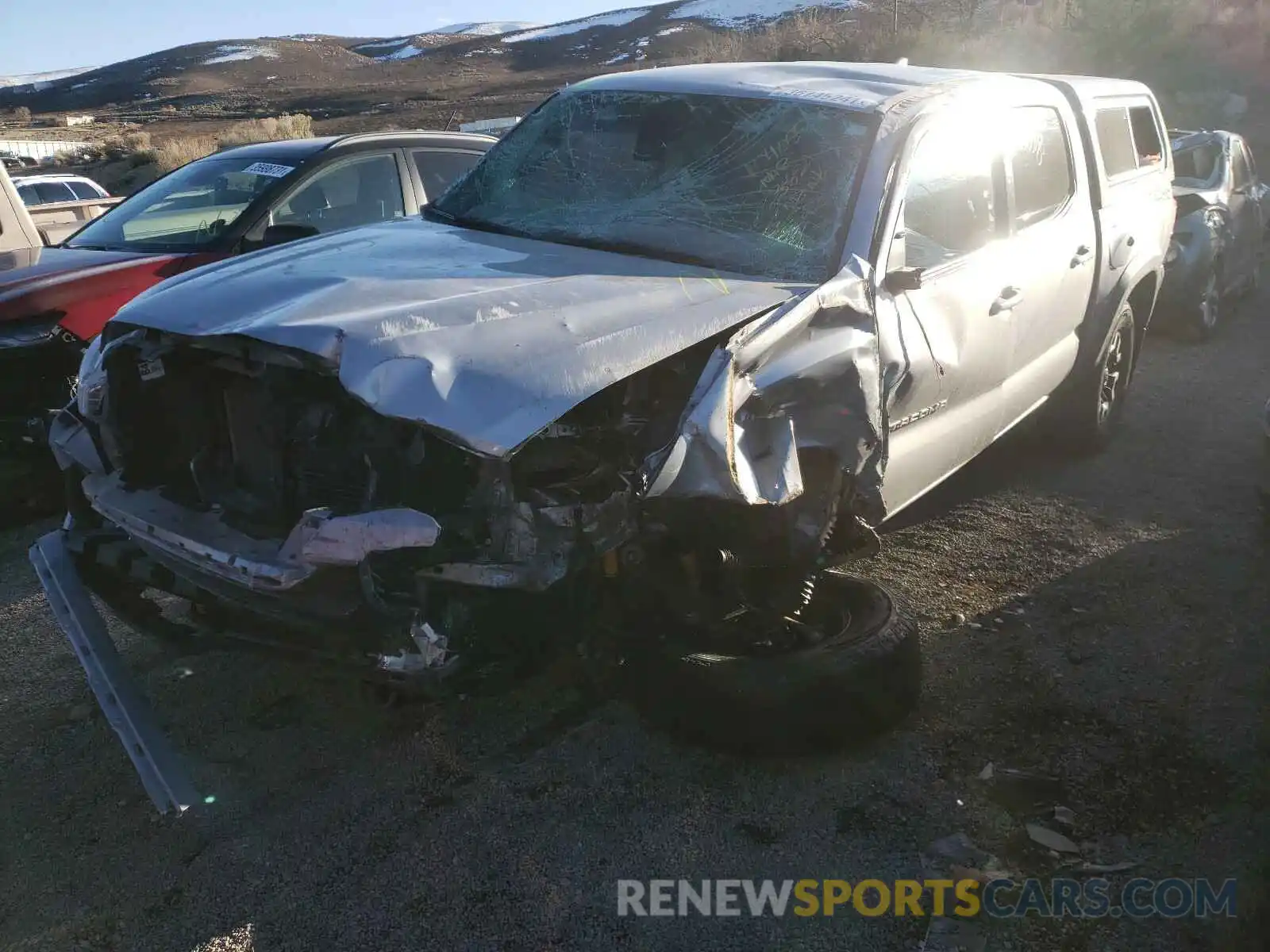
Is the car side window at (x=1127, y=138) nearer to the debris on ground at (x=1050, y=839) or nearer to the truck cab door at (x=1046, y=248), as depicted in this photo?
the truck cab door at (x=1046, y=248)

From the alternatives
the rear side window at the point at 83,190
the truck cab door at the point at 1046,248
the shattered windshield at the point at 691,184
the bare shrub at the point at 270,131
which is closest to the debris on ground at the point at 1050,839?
the shattered windshield at the point at 691,184

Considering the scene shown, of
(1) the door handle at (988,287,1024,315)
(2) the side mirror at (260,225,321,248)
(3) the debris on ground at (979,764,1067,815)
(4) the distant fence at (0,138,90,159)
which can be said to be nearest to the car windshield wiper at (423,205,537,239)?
(2) the side mirror at (260,225,321,248)

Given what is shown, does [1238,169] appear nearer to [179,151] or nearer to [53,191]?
[53,191]

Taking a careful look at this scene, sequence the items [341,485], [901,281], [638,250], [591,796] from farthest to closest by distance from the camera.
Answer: [638,250] → [901,281] → [591,796] → [341,485]

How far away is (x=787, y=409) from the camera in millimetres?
2822

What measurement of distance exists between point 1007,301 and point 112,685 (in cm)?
347

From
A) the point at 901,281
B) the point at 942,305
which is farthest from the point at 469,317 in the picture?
the point at 942,305

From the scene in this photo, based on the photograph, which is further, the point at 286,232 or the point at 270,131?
the point at 270,131

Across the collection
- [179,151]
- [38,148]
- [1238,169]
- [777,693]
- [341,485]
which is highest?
[38,148]

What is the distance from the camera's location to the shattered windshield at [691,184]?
3.41 meters

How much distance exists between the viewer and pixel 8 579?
166 inches

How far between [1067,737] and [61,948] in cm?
287

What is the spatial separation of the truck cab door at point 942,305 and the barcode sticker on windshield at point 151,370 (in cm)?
223

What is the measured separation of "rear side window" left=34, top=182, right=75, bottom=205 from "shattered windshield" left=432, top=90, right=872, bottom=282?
1292 cm
